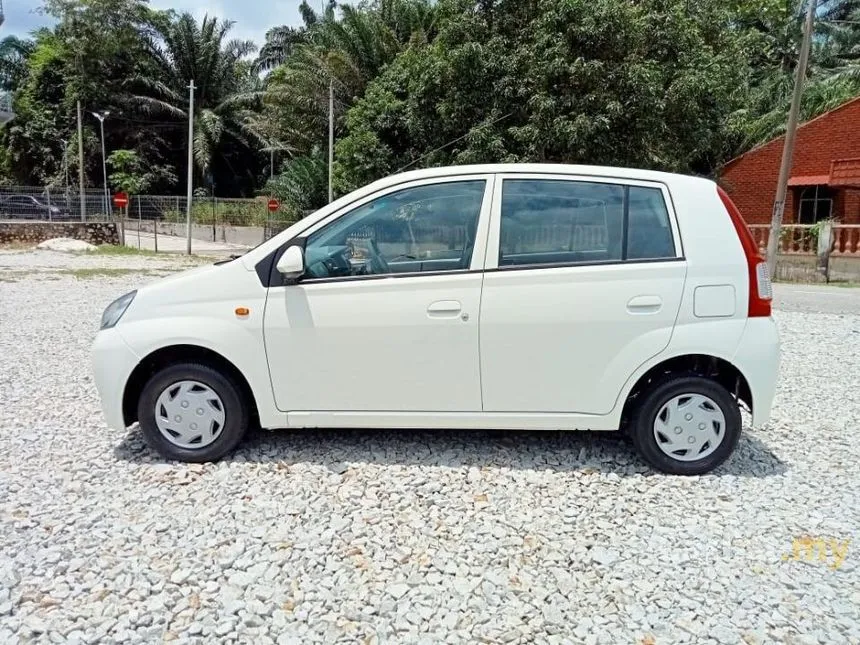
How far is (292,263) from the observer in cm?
373

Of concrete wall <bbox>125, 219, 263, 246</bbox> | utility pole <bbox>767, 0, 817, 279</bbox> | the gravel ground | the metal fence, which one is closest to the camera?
the gravel ground

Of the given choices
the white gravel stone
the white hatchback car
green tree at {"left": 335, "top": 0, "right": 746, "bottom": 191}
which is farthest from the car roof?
the white gravel stone

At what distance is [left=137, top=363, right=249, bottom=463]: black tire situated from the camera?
12.8 feet

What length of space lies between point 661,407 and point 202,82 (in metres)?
46.9

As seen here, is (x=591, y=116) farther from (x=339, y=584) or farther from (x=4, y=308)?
(x=339, y=584)

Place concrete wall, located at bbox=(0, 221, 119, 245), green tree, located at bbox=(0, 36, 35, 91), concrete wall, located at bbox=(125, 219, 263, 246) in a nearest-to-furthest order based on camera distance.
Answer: concrete wall, located at bbox=(0, 221, 119, 245), concrete wall, located at bbox=(125, 219, 263, 246), green tree, located at bbox=(0, 36, 35, 91)

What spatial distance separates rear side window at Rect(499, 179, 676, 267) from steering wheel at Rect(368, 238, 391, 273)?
70 cm

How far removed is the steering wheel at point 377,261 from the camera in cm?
393

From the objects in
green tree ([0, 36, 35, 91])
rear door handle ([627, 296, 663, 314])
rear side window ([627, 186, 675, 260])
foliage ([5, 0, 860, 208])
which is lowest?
rear door handle ([627, 296, 663, 314])

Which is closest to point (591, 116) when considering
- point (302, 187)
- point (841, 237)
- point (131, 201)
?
point (841, 237)

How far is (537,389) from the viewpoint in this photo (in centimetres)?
384

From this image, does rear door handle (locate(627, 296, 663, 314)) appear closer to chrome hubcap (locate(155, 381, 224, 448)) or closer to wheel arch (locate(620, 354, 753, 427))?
wheel arch (locate(620, 354, 753, 427))

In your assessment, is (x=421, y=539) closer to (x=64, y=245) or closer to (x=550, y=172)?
(x=550, y=172)

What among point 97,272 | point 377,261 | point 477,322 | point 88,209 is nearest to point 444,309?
point 477,322
